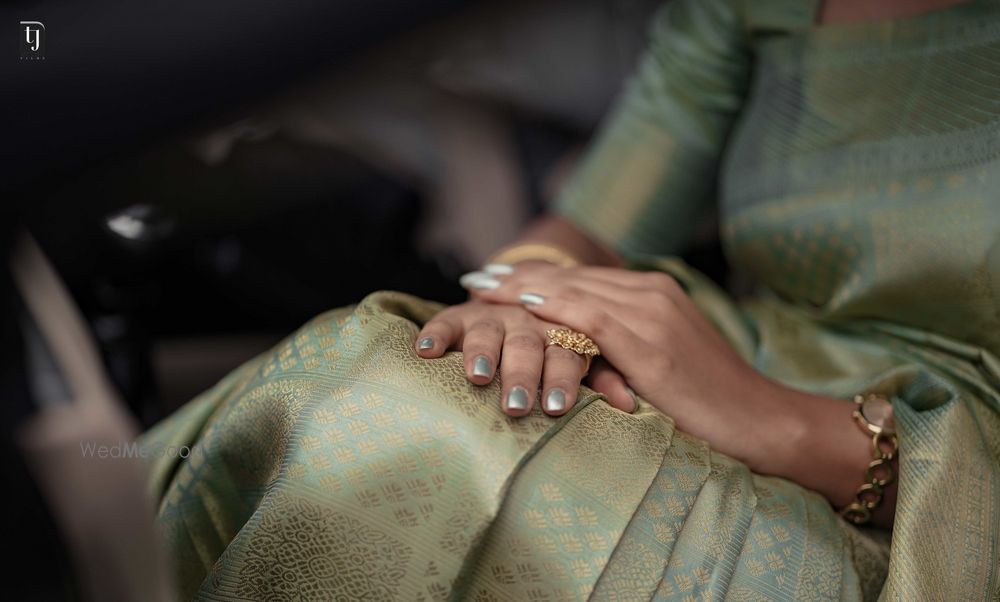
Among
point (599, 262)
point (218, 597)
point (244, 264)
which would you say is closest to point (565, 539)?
point (218, 597)

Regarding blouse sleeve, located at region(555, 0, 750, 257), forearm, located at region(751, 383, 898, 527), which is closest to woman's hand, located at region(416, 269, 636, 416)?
forearm, located at region(751, 383, 898, 527)

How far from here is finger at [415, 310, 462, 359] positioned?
49cm

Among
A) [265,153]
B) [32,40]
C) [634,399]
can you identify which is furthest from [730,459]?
[265,153]

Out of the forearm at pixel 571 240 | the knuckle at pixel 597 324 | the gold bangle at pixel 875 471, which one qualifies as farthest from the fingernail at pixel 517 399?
the forearm at pixel 571 240

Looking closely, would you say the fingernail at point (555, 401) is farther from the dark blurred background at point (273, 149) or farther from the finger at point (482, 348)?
the dark blurred background at point (273, 149)

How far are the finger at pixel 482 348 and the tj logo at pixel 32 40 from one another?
0.27 meters

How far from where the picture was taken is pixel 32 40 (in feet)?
0.96

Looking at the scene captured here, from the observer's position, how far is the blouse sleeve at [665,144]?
33.4 inches

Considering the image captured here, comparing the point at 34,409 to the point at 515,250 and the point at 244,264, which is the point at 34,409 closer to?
the point at 515,250

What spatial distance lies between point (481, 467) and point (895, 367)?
0.36 m

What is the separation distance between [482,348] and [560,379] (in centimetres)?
5

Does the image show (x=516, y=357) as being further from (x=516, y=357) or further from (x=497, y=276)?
(x=497, y=276)

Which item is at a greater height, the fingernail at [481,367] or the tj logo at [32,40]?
the tj logo at [32,40]

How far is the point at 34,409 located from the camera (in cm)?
34
